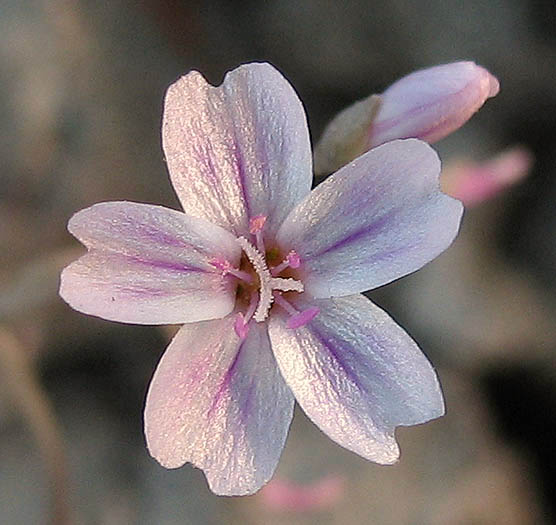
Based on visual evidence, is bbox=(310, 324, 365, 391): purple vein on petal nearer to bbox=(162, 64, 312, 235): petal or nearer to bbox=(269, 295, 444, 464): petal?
bbox=(269, 295, 444, 464): petal

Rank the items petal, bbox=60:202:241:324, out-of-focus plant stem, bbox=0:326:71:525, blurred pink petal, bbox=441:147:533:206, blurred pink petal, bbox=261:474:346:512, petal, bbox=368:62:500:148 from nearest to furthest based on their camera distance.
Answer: petal, bbox=60:202:241:324, petal, bbox=368:62:500:148, out-of-focus plant stem, bbox=0:326:71:525, blurred pink petal, bbox=441:147:533:206, blurred pink petal, bbox=261:474:346:512

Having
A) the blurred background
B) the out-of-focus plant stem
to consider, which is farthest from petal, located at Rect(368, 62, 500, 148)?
the blurred background

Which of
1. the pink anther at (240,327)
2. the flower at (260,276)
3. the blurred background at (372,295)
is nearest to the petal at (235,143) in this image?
the flower at (260,276)

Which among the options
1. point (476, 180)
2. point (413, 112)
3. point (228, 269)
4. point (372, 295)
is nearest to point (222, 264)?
point (228, 269)

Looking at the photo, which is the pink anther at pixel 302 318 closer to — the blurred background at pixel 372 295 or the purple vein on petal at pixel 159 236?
the purple vein on petal at pixel 159 236

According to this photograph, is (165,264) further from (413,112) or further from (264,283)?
(413,112)

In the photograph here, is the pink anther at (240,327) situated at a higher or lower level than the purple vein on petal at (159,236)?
lower

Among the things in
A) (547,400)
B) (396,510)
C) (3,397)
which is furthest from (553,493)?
(3,397)
